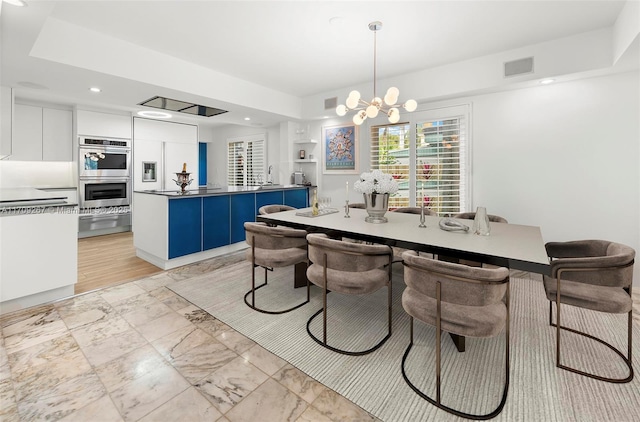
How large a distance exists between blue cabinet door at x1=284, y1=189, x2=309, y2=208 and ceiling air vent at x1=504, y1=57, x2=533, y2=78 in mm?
3609

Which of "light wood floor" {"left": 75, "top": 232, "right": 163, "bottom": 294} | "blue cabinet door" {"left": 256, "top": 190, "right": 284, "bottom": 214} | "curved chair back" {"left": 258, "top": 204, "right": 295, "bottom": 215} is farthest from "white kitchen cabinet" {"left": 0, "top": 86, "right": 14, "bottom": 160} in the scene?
"curved chair back" {"left": 258, "top": 204, "right": 295, "bottom": 215}

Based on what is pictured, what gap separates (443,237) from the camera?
85.3 inches

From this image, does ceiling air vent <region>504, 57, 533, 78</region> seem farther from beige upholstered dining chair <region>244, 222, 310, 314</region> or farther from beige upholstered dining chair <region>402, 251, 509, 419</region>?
beige upholstered dining chair <region>244, 222, 310, 314</region>

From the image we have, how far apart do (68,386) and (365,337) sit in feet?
6.29

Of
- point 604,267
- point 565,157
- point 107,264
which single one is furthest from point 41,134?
point 565,157

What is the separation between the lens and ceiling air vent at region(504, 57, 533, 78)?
3435mm

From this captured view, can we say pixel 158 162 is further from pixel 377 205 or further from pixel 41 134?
pixel 377 205

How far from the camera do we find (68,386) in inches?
70.1

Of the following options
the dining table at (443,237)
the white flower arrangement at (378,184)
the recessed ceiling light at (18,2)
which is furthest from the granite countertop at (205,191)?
the white flower arrangement at (378,184)

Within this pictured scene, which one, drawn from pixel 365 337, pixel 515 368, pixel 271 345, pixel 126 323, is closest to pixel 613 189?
pixel 515 368

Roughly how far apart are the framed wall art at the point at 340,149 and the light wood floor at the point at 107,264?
3.35 m

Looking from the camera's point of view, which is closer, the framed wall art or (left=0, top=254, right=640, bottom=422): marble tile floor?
(left=0, top=254, right=640, bottom=422): marble tile floor

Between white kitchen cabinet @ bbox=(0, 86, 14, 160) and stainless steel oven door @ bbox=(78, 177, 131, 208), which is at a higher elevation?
white kitchen cabinet @ bbox=(0, 86, 14, 160)

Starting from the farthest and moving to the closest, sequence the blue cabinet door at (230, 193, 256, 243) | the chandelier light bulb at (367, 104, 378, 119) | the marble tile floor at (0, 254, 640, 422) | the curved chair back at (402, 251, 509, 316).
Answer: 1. the blue cabinet door at (230, 193, 256, 243)
2. the chandelier light bulb at (367, 104, 378, 119)
3. the marble tile floor at (0, 254, 640, 422)
4. the curved chair back at (402, 251, 509, 316)
